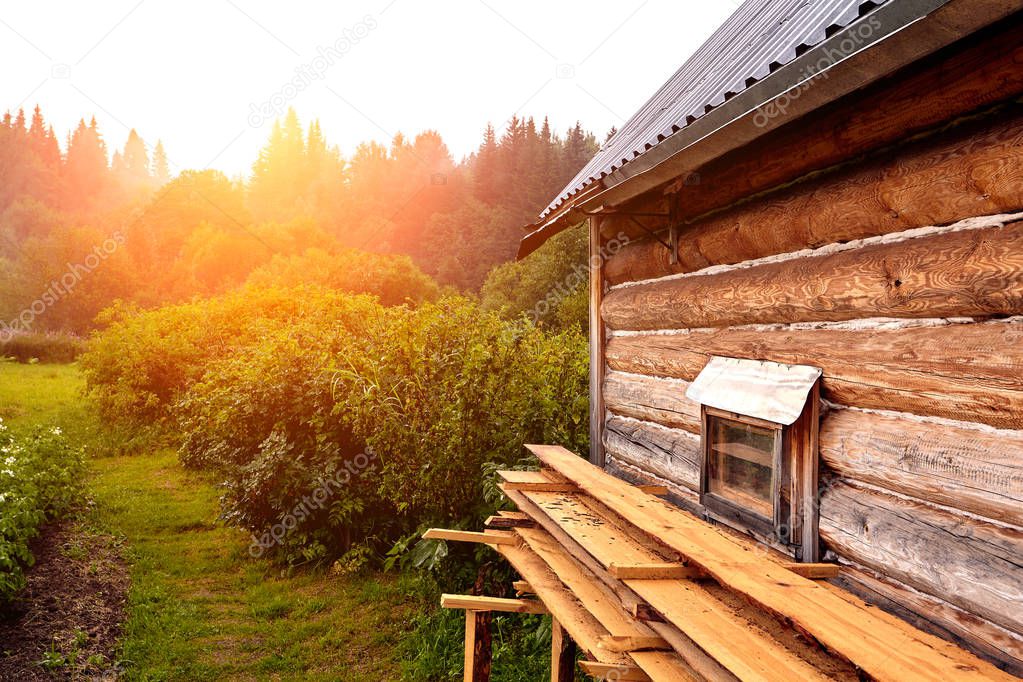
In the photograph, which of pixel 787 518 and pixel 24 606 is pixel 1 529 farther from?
pixel 787 518

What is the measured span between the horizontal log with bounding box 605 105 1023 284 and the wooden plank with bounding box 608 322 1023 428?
16.2 inches

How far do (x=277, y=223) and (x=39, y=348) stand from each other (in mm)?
18239

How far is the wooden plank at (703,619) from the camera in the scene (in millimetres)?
1919

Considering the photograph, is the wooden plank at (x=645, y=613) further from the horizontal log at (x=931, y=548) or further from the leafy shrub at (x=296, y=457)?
the leafy shrub at (x=296, y=457)

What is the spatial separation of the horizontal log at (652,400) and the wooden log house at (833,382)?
0.07 metres

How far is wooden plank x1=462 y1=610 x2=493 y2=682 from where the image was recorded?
4.38 m

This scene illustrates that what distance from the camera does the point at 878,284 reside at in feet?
8.75

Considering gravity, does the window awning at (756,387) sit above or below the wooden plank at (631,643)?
above

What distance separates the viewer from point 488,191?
163 feet

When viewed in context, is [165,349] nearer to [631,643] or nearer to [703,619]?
[631,643]

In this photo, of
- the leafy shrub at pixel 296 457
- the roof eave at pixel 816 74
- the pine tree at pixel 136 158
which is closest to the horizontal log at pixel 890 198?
the roof eave at pixel 816 74

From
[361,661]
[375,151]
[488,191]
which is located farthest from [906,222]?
[375,151]

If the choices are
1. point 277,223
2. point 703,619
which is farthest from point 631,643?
point 277,223

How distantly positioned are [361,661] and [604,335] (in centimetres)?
364
